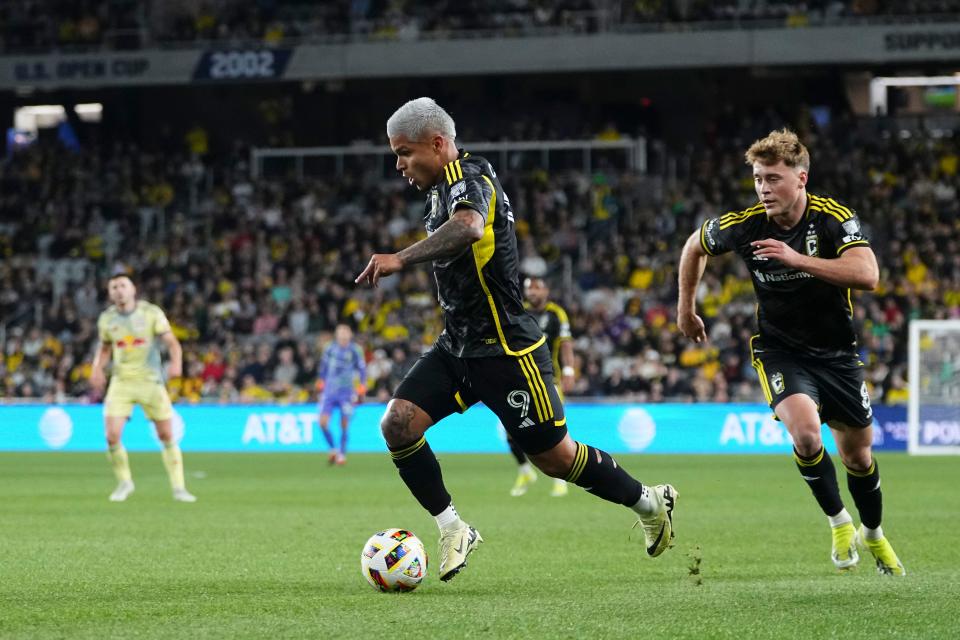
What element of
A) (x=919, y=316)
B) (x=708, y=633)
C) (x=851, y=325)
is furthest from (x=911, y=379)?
(x=708, y=633)

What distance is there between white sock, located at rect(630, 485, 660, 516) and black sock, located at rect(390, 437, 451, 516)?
0.99m

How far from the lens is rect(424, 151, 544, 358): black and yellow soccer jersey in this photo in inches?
293

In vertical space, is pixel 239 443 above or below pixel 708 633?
below

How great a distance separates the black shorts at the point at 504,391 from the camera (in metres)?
7.54

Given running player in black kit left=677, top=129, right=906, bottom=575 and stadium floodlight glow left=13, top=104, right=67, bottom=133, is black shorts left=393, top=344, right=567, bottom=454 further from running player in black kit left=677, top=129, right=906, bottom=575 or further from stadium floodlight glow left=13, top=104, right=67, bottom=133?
stadium floodlight glow left=13, top=104, right=67, bottom=133

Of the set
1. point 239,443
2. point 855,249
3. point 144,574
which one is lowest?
point 239,443

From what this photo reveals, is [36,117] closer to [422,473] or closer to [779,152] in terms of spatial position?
[422,473]

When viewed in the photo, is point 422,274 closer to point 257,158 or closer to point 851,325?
point 257,158

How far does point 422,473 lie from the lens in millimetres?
7820

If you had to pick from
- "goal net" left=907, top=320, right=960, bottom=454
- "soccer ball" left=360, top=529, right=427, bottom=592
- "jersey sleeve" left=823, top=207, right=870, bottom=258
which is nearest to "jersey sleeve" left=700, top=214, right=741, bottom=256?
"jersey sleeve" left=823, top=207, right=870, bottom=258

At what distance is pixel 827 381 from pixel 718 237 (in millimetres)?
975

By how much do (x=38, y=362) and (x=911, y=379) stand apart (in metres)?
17.2

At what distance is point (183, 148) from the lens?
41.1 m

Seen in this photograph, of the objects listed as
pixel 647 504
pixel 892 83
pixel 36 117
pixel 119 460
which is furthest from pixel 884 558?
pixel 36 117
